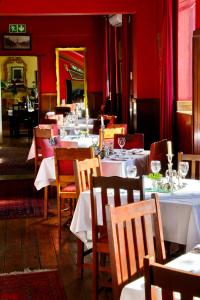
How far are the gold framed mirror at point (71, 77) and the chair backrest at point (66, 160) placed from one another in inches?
412

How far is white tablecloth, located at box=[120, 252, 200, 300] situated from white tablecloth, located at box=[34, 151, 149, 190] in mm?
3273

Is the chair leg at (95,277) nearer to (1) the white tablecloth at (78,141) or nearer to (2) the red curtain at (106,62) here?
(1) the white tablecloth at (78,141)

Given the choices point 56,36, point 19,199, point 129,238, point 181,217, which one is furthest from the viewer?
point 56,36

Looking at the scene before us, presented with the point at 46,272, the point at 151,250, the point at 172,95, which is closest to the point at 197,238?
the point at 151,250

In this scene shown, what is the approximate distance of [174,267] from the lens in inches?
99.0

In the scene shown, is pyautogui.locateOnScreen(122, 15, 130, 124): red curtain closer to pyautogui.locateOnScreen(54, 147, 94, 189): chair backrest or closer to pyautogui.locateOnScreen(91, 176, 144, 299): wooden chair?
pyautogui.locateOnScreen(54, 147, 94, 189): chair backrest

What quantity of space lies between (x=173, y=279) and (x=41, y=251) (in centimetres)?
369

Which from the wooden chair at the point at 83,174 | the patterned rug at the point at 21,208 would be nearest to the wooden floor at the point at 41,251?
the wooden chair at the point at 83,174

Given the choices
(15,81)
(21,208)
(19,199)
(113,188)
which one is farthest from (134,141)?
(15,81)

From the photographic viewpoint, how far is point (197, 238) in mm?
3727

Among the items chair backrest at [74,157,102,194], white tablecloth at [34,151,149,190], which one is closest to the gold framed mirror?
white tablecloth at [34,151,149,190]

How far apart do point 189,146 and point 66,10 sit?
3859 millimetres

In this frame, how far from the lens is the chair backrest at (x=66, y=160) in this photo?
545 cm

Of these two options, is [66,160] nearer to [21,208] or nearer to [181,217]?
[21,208]
